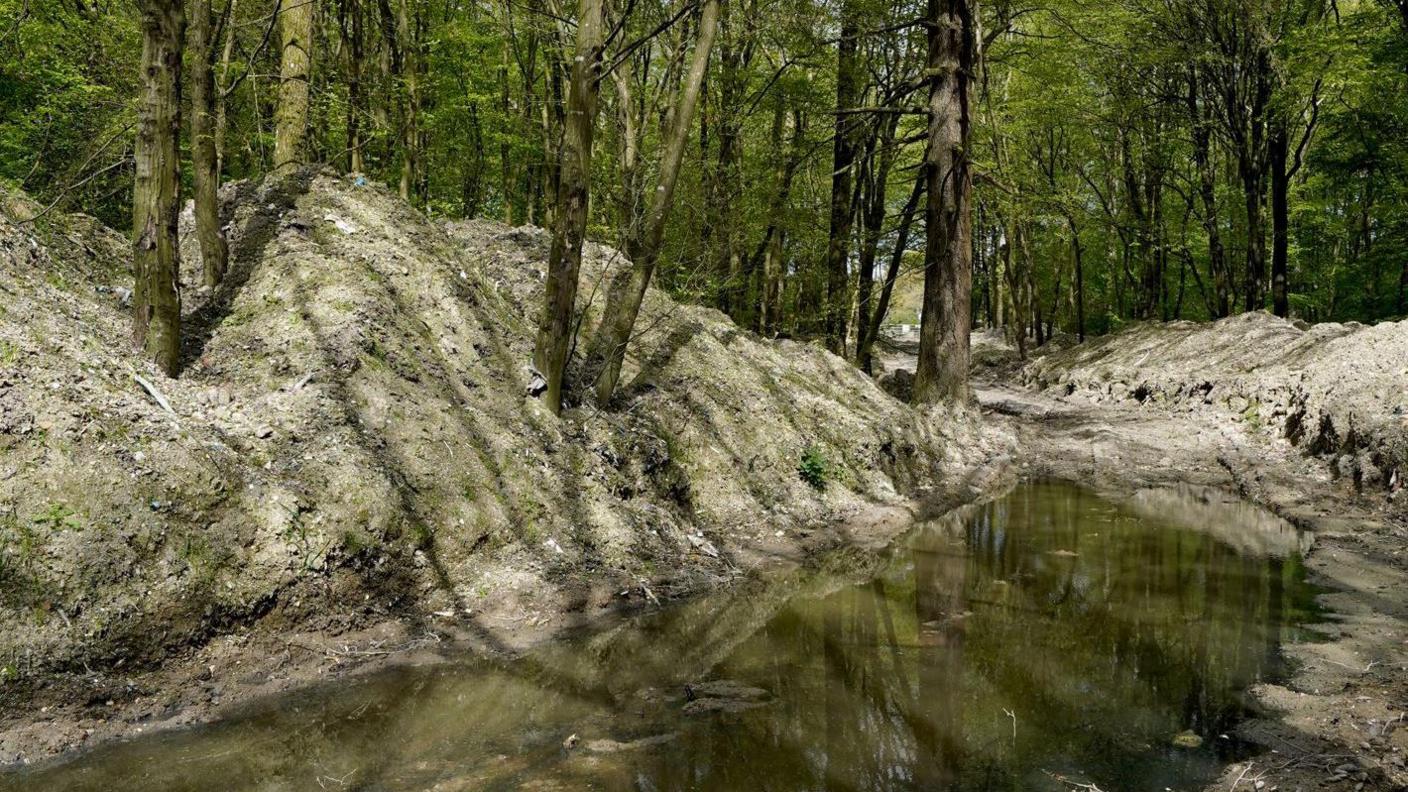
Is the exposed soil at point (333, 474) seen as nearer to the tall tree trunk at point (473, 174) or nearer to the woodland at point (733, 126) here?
the woodland at point (733, 126)

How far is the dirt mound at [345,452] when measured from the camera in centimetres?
445

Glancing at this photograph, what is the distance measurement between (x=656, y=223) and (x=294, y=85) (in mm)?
5020

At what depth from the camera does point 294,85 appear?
30.6ft

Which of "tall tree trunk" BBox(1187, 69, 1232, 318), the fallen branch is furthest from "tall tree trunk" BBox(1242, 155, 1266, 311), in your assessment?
the fallen branch

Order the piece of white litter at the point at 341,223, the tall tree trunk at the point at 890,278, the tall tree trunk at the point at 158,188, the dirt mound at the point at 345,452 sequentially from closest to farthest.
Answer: the dirt mound at the point at 345,452, the tall tree trunk at the point at 158,188, the piece of white litter at the point at 341,223, the tall tree trunk at the point at 890,278

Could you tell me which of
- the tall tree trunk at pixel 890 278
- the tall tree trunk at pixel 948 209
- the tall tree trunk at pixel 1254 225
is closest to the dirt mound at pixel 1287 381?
the tall tree trunk at pixel 1254 225

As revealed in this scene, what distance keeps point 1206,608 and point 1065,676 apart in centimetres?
194

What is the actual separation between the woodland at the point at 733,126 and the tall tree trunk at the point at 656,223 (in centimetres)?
3

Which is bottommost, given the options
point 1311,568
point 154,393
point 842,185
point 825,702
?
point 825,702

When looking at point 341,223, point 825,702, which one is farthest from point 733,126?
point 825,702

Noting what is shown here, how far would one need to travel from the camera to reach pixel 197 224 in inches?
291

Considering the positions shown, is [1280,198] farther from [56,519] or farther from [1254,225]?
[56,519]

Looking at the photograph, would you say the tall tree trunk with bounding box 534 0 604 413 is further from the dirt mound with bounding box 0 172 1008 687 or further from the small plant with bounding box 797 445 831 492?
the small plant with bounding box 797 445 831 492

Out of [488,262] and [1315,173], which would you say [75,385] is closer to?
[488,262]
